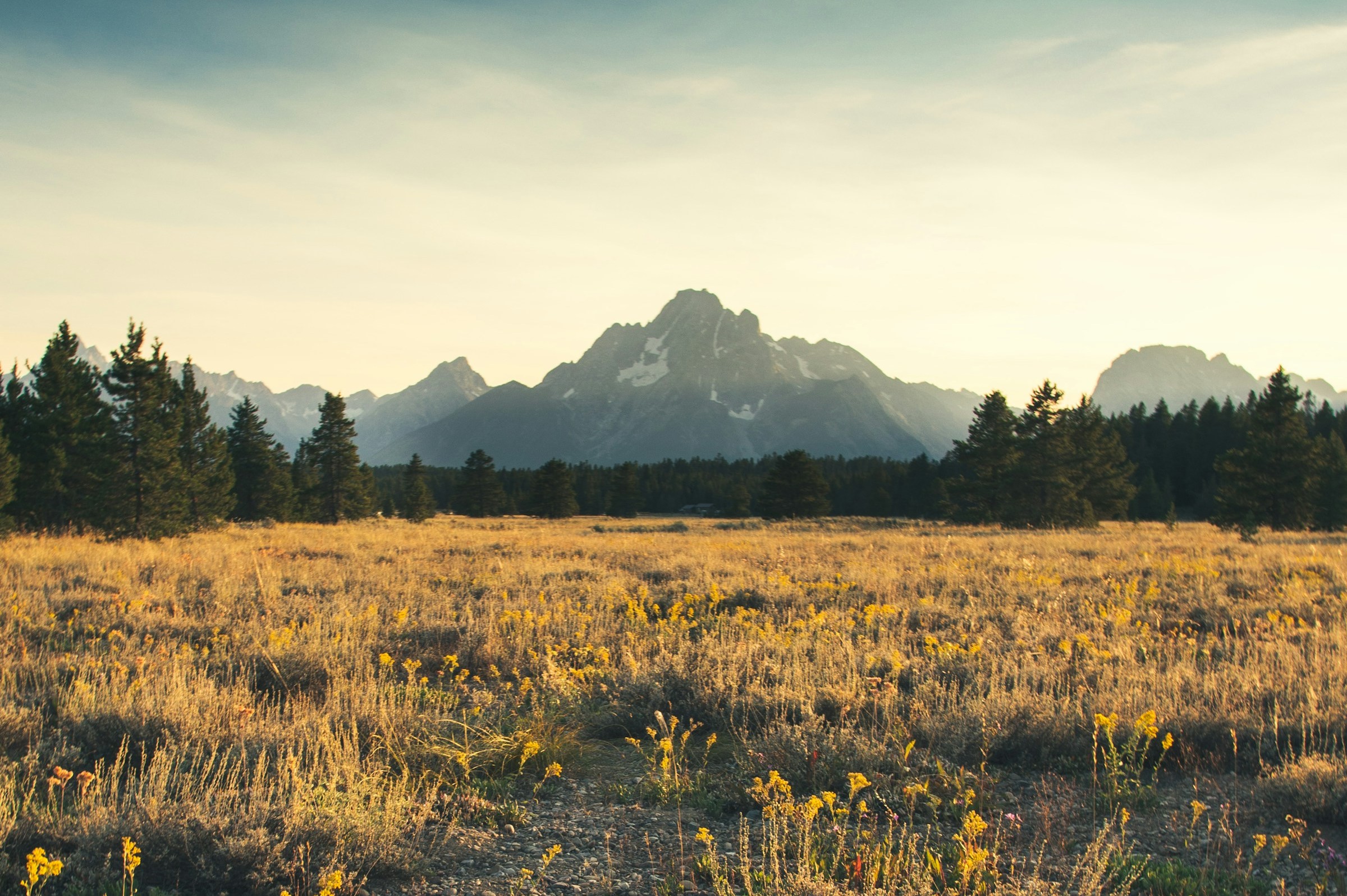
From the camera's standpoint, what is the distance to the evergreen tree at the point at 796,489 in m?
57.0

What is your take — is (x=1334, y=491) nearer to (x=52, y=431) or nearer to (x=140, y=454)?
(x=140, y=454)

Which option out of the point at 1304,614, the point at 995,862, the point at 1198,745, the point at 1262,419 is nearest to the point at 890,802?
the point at 995,862

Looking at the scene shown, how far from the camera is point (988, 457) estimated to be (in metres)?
42.4

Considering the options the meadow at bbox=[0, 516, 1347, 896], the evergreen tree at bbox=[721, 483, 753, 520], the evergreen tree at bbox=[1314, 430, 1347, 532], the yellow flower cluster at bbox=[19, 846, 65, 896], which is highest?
the evergreen tree at bbox=[1314, 430, 1347, 532]

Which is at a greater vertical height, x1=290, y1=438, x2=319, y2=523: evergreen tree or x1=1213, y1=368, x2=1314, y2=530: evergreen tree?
x1=1213, y1=368, x2=1314, y2=530: evergreen tree

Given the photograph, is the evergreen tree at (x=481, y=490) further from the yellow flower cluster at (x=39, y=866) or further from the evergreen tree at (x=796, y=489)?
the yellow flower cluster at (x=39, y=866)

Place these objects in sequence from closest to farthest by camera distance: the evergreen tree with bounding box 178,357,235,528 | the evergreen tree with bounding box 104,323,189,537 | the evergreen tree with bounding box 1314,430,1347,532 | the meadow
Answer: the meadow → the evergreen tree with bounding box 104,323,189,537 → the evergreen tree with bounding box 178,357,235,528 → the evergreen tree with bounding box 1314,430,1347,532

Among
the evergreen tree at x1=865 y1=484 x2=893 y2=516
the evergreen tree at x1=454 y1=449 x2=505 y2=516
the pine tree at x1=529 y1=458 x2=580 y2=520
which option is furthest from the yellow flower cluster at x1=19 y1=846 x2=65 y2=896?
the evergreen tree at x1=865 y1=484 x2=893 y2=516

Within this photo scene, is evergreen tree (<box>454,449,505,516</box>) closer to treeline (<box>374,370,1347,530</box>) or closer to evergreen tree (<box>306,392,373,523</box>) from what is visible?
treeline (<box>374,370,1347,530</box>)

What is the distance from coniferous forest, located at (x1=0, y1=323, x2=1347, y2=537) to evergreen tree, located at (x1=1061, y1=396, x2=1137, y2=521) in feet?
0.50

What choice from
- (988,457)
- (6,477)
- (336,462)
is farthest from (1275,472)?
(336,462)

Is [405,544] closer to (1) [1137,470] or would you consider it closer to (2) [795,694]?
(2) [795,694]

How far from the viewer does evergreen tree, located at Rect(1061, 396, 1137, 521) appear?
43.7 metres

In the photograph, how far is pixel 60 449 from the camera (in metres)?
26.4
